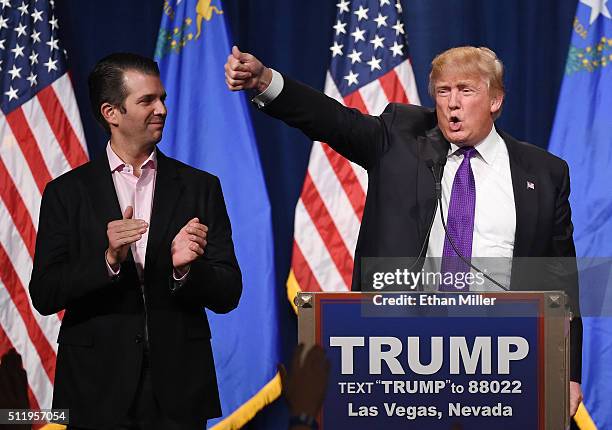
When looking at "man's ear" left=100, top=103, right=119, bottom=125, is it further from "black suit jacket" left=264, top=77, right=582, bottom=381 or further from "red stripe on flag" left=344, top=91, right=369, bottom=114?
"red stripe on flag" left=344, top=91, right=369, bottom=114

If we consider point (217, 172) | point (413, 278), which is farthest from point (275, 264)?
point (413, 278)

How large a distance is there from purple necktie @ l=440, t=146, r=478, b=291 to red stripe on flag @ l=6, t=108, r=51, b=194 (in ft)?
7.19

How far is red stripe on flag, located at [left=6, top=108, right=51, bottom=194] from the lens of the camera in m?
3.97

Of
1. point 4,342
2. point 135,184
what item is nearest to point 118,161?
point 135,184

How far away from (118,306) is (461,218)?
0.85 metres

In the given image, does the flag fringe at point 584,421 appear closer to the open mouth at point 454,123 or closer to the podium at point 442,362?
the open mouth at point 454,123

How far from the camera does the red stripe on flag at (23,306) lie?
3.91m

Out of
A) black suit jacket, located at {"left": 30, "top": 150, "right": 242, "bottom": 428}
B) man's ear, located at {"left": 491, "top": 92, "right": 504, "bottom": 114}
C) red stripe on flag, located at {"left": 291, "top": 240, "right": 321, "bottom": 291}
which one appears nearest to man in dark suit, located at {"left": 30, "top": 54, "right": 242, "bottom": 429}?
black suit jacket, located at {"left": 30, "top": 150, "right": 242, "bottom": 428}

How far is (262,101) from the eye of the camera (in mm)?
2191

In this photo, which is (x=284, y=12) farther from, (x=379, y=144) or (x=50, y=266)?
(x=50, y=266)

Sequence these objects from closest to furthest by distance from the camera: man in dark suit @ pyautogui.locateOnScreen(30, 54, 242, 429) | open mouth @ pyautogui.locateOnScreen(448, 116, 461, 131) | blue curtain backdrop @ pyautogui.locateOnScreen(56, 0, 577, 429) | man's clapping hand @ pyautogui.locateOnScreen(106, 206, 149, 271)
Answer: man's clapping hand @ pyautogui.locateOnScreen(106, 206, 149, 271)
man in dark suit @ pyautogui.locateOnScreen(30, 54, 242, 429)
open mouth @ pyautogui.locateOnScreen(448, 116, 461, 131)
blue curtain backdrop @ pyautogui.locateOnScreen(56, 0, 577, 429)

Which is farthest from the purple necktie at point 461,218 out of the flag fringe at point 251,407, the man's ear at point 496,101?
the flag fringe at point 251,407

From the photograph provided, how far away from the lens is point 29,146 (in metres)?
3.99

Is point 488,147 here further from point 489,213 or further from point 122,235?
point 122,235
